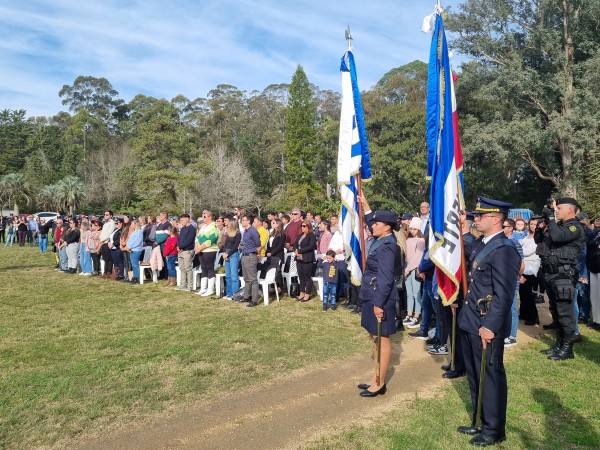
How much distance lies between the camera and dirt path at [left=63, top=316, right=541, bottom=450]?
4383mm

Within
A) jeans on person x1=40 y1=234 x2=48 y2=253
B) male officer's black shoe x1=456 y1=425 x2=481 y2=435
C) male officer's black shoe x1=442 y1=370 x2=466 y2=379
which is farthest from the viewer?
jeans on person x1=40 y1=234 x2=48 y2=253

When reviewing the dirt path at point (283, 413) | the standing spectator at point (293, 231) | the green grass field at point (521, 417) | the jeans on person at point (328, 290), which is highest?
the standing spectator at point (293, 231)

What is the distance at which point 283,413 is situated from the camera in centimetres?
496

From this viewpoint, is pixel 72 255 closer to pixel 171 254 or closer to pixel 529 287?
pixel 171 254

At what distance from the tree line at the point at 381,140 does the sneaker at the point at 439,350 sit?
12.3 m

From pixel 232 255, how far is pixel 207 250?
0.79 m

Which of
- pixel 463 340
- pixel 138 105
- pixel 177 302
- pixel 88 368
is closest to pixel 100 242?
pixel 177 302

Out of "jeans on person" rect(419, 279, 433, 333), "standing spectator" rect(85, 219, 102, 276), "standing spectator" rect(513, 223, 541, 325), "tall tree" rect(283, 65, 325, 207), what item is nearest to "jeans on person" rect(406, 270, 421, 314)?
"jeans on person" rect(419, 279, 433, 333)

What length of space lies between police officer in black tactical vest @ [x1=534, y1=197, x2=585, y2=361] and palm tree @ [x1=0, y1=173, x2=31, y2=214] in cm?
5488

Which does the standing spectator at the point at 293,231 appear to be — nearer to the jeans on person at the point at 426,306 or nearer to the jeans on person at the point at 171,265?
the jeans on person at the point at 171,265

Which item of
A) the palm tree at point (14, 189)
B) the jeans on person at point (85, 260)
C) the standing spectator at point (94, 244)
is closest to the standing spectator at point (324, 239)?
the standing spectator at point (94, 244)

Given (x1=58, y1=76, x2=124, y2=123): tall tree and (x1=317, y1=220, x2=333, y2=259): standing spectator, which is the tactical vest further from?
(x1=58, y1=76, x2=124, y2=123): tall tree

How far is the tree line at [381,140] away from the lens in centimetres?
2734

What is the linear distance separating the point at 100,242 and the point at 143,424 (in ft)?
35.1
